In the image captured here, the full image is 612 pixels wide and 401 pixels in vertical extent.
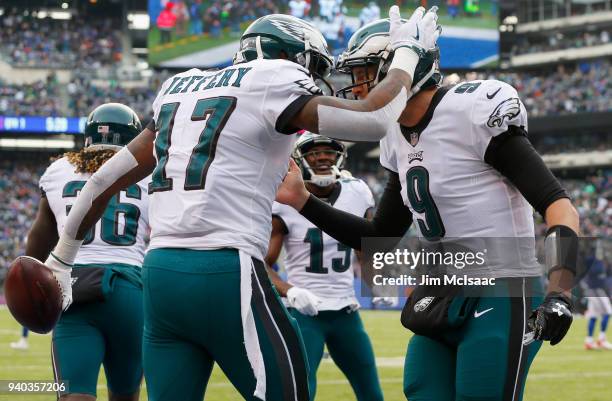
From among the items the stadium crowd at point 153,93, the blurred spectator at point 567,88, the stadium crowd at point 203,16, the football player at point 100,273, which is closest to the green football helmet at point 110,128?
the football player at point 100,273

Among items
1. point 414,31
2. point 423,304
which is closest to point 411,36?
point 414,31

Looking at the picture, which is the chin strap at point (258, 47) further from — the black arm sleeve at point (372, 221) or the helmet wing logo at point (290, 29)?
the black arm sleeve at point (372, 221)

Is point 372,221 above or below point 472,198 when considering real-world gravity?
below

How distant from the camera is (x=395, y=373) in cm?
1038

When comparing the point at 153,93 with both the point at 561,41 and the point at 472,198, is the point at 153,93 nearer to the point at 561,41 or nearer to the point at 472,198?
the point at 561,41

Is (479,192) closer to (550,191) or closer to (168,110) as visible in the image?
(550,191)

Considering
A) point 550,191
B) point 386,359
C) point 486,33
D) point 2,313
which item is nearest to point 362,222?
point 550,191

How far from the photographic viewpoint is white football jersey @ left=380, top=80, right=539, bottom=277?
3.29 m

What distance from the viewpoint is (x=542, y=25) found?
4409 cm

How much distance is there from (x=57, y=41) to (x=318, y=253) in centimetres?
3378

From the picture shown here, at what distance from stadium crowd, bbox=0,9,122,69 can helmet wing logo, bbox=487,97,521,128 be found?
34.5 meters

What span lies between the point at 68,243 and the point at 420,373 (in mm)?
1323

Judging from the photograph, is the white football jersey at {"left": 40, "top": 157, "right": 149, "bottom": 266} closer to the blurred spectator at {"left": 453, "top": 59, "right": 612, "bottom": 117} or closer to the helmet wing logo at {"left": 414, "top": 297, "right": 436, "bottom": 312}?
the helmet wing logo at {"left": 414, "top": 297, "right": 436, "bottom": 312}

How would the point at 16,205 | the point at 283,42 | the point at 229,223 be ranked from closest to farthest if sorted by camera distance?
the point at 229,223 < the point at 283,42 < the point at 16,205
